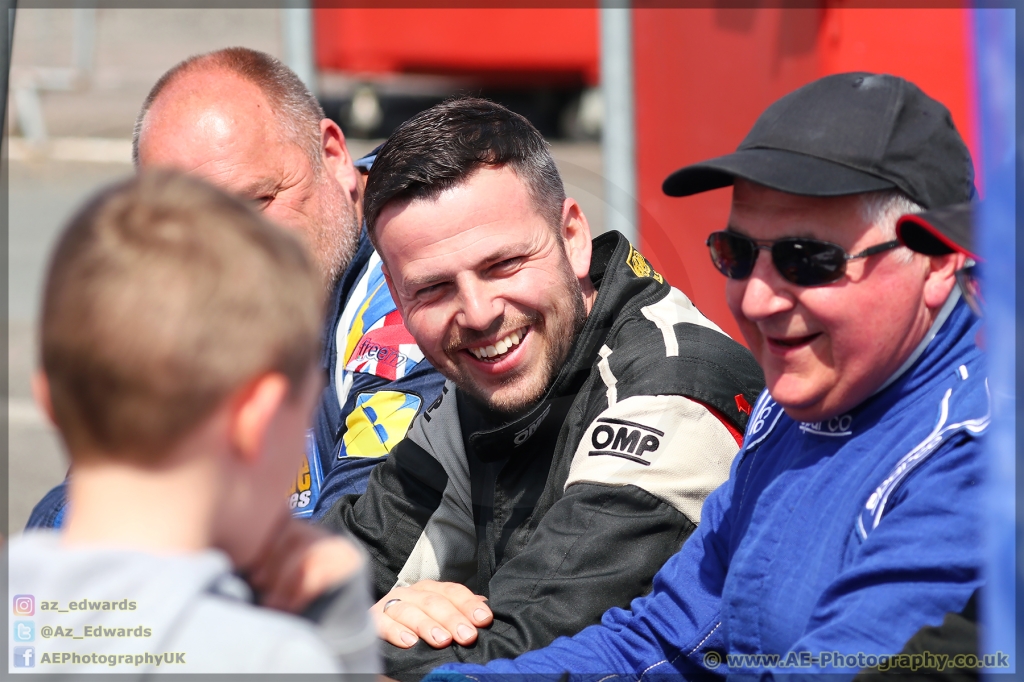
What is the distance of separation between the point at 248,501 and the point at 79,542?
0.46 ft

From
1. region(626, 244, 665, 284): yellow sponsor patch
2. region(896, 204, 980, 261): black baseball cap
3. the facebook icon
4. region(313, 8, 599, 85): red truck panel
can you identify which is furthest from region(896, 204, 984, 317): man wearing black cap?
region(313, 8, 599, 85): red truck panel

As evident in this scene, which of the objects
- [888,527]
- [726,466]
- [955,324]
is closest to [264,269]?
[888,527]

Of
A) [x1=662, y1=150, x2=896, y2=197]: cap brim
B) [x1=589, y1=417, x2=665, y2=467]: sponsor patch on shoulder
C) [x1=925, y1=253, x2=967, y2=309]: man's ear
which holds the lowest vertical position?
[x1=589, y1=417, x2=665, y2=467]: sponsor patch on shoulder

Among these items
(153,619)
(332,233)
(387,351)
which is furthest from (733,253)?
(332,233)

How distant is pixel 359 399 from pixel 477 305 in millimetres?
473

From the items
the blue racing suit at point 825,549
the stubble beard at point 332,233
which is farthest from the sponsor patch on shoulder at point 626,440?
the stubble beard at point 332,233

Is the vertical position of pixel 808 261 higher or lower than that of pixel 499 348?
higher

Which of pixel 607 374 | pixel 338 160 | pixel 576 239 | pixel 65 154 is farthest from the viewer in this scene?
pixel 65 154

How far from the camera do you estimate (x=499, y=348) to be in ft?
6.82

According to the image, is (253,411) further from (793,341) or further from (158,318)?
(793,341)

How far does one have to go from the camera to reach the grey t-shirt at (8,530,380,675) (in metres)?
0.88

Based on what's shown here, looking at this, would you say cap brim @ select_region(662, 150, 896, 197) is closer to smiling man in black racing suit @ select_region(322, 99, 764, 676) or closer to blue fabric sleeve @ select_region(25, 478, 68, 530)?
smiling man in black racing suit @ select_region(322, 99, 764, 676)

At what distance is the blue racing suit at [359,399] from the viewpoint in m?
2.36

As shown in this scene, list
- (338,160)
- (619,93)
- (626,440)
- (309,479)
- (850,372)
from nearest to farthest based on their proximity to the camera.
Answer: (850,372) < (626,440) < (309,479) < (338,160) < (619,93)
